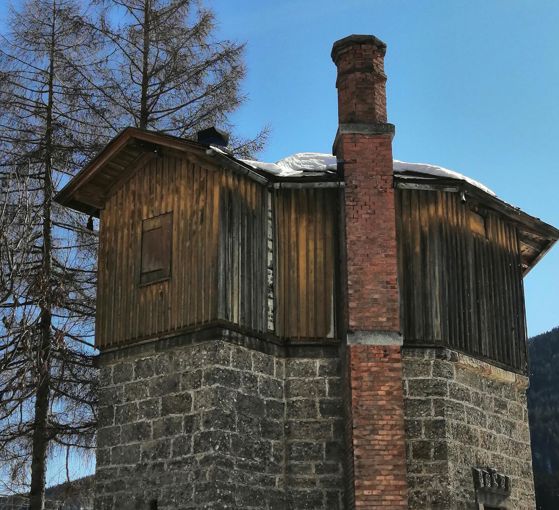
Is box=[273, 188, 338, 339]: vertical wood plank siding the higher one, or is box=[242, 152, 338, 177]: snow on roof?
box=[242, 152, 338, 177]: snow on roof

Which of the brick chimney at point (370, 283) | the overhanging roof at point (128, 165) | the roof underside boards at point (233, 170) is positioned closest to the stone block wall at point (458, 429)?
the brick chimney at point (370, 283)

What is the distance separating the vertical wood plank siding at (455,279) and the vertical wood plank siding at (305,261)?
118cm

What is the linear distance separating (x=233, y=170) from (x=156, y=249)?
5.96ft

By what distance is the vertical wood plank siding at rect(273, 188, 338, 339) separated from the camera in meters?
Result: 14.7

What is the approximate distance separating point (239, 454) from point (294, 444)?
1.07 m

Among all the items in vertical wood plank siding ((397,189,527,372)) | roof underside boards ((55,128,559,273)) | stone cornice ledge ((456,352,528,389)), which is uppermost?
roof underside boards ((55,128,559,273))

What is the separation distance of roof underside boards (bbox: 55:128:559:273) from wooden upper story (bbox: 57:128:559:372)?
0.02m

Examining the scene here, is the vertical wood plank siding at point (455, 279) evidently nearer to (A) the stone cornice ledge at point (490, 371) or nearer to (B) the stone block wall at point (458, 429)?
(A) the stone cornice ledge at point (490, 371)

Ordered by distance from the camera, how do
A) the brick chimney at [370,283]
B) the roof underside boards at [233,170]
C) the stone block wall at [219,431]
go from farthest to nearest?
the roof underside boards at [233,170] < the brick chimney at [370,283] < the stone block wall at [219,431]

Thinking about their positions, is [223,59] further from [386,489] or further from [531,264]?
[386,489]

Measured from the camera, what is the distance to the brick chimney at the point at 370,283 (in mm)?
13633

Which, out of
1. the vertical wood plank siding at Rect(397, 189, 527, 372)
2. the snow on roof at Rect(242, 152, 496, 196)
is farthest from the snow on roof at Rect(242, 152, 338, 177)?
the vertical wood plank siding at Rect(397, 189, 527, 372)

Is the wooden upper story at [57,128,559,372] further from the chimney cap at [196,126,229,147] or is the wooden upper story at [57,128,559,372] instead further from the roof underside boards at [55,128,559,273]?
the chimney cap at [196,126,229,147]

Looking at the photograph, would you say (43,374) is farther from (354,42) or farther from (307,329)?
(354,42)
